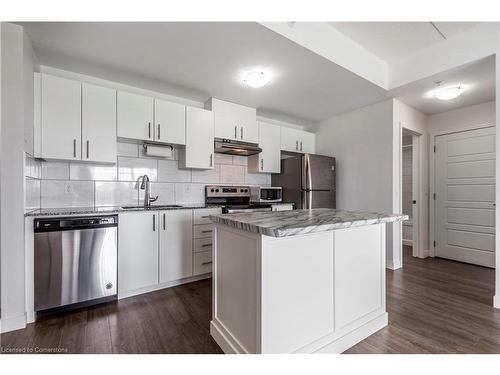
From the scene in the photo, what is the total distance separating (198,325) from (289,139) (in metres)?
3.06

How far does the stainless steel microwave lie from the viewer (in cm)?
353

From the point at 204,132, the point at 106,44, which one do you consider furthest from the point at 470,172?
the point at 106,44

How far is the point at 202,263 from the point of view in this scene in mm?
2777

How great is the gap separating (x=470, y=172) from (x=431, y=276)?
70.3 inches

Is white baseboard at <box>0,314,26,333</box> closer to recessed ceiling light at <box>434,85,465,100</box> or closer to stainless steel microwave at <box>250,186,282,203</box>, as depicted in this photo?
stainless steel microwave at <box>250,186,282,203</box>

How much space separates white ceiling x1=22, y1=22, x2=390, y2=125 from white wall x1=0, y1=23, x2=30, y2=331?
29cm

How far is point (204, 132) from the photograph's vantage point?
10.2 ft

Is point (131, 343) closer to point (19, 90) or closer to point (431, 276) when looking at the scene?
point (19, 90)

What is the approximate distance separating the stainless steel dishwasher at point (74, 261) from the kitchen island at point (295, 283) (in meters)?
1.18

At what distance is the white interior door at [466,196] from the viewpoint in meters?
3.29

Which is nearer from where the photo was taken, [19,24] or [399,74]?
[19,24]
